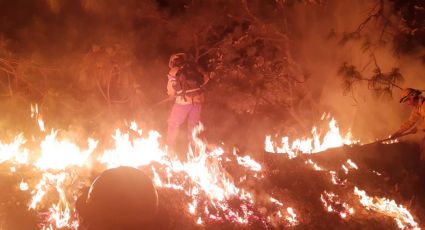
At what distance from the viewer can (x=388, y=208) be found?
5.88m

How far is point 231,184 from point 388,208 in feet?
7.78

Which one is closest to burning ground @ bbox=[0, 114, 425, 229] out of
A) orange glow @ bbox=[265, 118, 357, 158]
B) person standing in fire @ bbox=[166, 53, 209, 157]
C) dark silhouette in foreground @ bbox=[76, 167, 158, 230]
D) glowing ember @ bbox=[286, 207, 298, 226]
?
glowing ember @ bbox=[286, 207, 298, 226]

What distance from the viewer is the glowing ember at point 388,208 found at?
18.1 ft

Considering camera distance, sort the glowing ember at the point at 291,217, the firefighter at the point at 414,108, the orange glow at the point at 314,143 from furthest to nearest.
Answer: the orange glow at the point at 314,143
the firefighter at the point at 414,108
the glowing ember at the point at 291,217

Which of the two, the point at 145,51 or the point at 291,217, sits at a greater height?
the point at 145,51

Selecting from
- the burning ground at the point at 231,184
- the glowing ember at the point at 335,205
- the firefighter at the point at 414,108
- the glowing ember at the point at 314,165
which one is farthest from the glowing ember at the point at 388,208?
the firefighter at the point at 414,108

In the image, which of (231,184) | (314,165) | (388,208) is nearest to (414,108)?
(388,208)

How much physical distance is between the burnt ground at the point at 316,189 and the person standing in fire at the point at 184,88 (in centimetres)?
164

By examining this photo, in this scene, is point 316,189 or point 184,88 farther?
point 184,88

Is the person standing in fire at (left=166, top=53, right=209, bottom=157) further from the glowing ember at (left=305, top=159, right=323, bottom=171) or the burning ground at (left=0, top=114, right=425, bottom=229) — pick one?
the glowing ember at (left=305, top=159, right=323, bottom=171)

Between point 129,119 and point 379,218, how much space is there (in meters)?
5.07

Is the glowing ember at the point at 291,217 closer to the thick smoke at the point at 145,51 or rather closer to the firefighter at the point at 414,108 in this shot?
the firefighter at the point at 414,108

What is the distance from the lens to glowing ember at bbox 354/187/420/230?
5.52 m

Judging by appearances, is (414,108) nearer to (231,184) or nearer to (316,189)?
(316,189)
